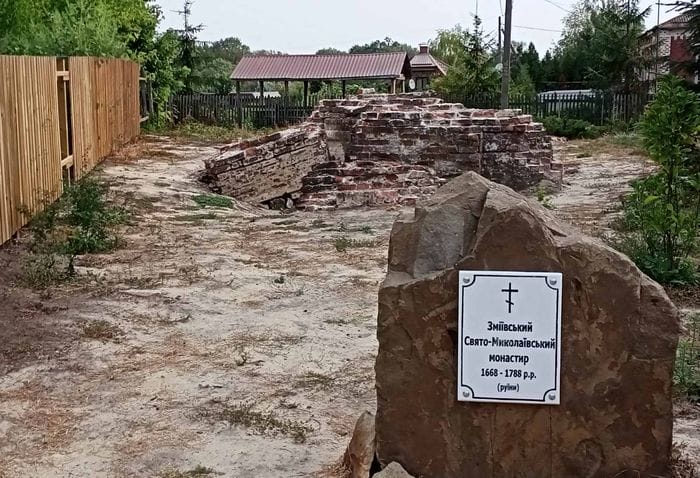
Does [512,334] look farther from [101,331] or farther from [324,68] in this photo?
[324,68]

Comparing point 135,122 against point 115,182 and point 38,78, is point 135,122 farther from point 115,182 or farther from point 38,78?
point 38,78

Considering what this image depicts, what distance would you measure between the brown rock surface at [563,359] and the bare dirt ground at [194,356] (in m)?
0.91

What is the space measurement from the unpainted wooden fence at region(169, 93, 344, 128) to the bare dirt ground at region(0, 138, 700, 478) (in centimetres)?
1736

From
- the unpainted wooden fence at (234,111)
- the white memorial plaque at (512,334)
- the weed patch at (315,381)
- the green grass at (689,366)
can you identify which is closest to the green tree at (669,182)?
the green grass at (689,366)

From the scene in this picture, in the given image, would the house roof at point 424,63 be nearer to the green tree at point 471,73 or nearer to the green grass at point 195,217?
the green tree at point 471,73

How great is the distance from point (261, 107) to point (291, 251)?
742 inches

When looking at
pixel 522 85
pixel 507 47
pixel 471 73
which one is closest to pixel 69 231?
pixel 507 47

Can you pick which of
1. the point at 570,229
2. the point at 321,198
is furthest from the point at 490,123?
the point at 570,229

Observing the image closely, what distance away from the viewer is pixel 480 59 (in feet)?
107

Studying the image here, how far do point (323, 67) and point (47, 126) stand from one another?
90.5 feet

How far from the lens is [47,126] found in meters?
10.5

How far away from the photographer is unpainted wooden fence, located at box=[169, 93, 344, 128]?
89.7 ft

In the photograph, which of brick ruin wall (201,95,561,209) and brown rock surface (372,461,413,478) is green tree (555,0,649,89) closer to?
brick ruin wall (201,95,561,209)

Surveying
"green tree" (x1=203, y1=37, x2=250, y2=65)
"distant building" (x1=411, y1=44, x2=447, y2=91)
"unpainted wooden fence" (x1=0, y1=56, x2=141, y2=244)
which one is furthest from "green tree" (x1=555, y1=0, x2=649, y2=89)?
"green tree" (x1=203, y1=37, x2=250, y2=65)
